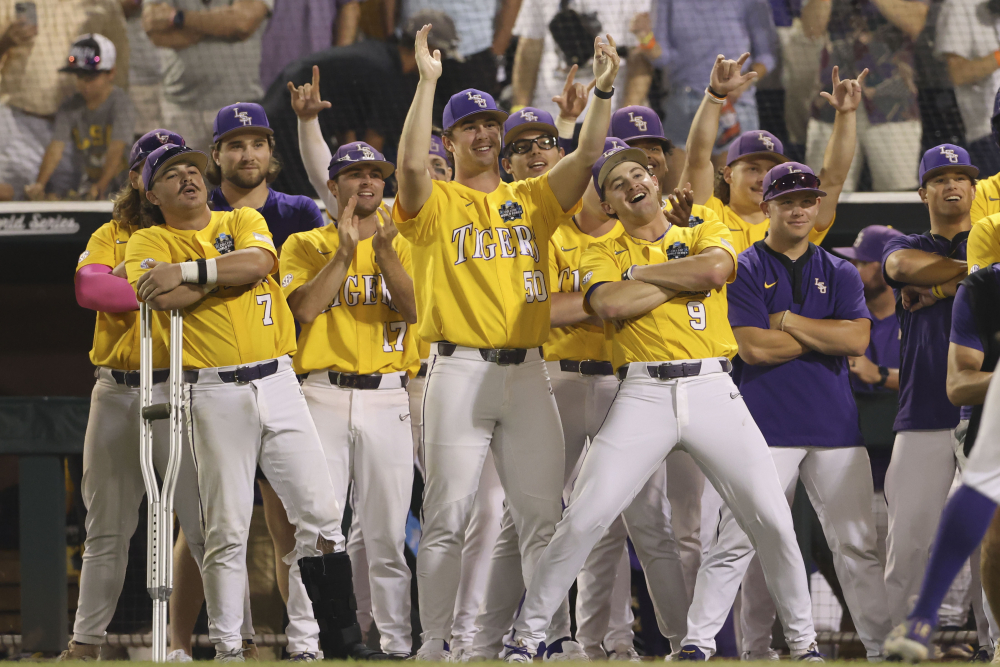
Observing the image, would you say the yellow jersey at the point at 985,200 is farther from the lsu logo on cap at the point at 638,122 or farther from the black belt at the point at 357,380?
the black belt at the point at 357,380

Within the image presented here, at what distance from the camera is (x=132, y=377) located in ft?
13.5

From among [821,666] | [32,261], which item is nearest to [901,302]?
[821,666]

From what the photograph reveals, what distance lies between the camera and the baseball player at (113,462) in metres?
4.05

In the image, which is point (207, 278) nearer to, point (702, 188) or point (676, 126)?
point (702, 188)

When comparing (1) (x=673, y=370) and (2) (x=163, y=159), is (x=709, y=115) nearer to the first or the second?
(1) (x=673, y=370)

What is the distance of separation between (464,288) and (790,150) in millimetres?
3861

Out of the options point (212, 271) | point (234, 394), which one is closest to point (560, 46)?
point (212, 271)

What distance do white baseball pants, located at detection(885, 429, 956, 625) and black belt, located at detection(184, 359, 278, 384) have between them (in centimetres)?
244

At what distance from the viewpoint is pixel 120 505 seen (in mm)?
4094

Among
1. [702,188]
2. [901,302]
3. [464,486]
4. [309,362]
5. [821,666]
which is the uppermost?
[702,188]

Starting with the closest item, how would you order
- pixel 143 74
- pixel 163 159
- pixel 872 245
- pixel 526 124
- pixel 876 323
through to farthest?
pixel 163 159 → pixel 526 124 → pixel 872 245 → pixel 876 323 → pixel 143 74

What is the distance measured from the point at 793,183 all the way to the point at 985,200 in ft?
3.24

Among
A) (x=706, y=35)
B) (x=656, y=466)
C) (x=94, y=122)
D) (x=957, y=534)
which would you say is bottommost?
(x=656, y=466)

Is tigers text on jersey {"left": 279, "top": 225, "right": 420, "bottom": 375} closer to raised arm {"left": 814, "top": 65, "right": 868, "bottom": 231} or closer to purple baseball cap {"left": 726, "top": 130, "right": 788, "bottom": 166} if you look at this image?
purple baseball cap {"left": 726, "top": 130, "right": 788, "bottom": 166}
